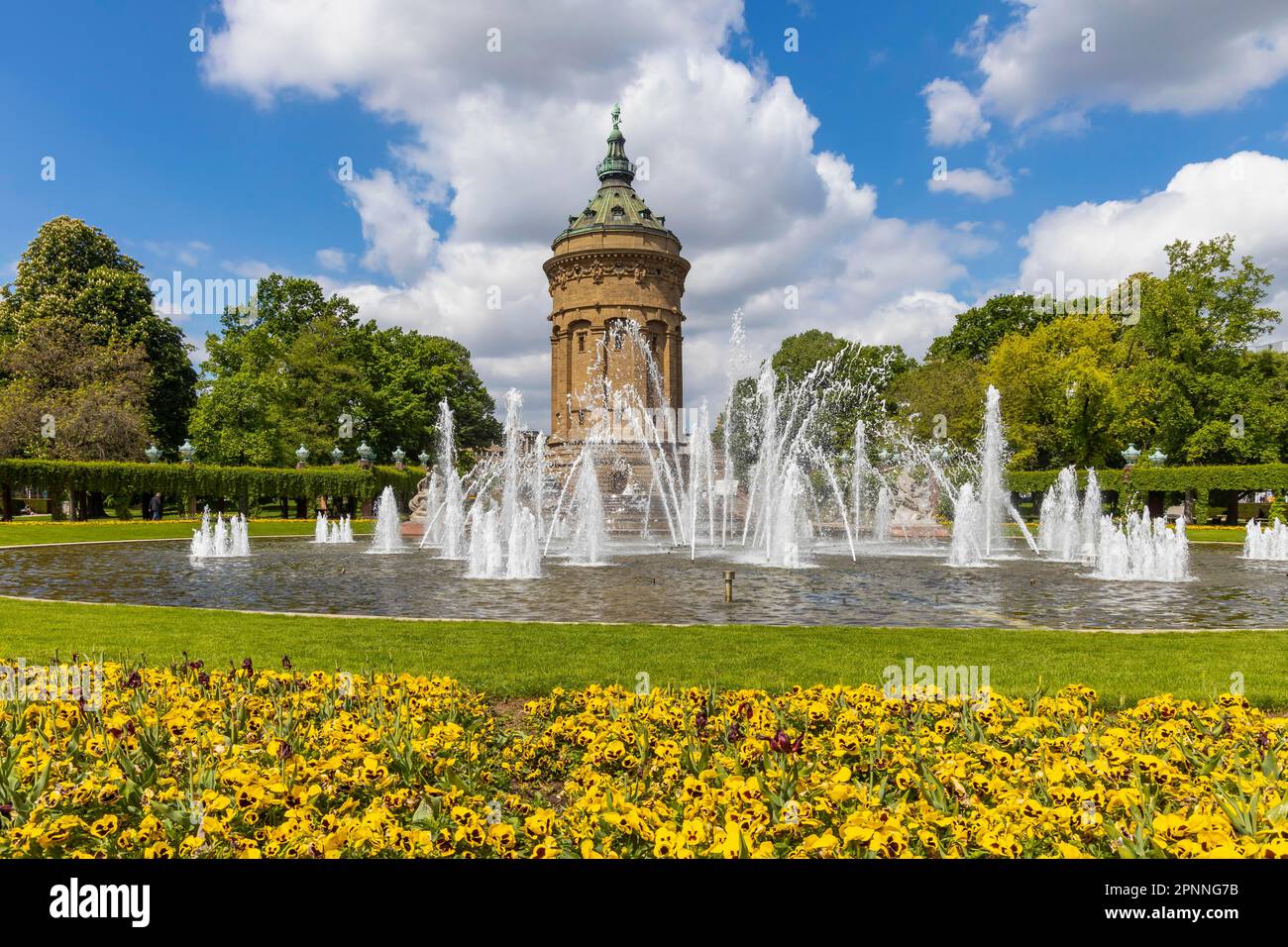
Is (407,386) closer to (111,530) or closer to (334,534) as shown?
(111,530)

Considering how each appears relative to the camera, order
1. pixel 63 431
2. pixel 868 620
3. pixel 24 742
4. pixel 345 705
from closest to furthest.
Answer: pixel 24 742, pixel 345 705, pixel 868 620, pixel 63 431

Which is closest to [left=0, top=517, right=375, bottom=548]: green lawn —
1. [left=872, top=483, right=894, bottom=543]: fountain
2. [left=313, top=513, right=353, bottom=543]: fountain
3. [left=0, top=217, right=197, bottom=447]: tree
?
[left=313, top=513, right=353, bottom=543]: fountain

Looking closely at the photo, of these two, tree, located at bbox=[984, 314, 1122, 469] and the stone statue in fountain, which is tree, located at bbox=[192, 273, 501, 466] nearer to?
the stone statue in fountain

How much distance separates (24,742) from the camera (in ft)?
16.5

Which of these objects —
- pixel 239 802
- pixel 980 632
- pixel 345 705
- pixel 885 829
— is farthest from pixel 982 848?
pixel 980 632

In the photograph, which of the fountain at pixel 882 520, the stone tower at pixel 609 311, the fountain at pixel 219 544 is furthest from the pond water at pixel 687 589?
the stone tower at pixel 609 311

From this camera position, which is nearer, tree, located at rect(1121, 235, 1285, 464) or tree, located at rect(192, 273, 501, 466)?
tree, located at rect(1121, 235, 1285, 464)

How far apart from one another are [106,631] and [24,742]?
17.1 ft

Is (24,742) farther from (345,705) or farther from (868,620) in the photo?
(868,620)

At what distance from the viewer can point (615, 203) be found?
54812 millimetres

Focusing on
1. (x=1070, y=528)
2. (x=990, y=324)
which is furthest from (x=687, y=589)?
(x=990, y=324)

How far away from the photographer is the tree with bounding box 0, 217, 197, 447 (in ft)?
150

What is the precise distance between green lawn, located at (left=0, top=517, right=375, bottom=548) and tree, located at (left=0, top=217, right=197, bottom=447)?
14.5m

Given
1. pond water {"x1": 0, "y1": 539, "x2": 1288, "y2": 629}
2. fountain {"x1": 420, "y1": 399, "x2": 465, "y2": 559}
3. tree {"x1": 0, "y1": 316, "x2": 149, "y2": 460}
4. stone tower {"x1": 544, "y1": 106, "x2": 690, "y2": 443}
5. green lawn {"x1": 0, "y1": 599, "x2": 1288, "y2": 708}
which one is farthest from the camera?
stone tower {"x1": 544, "y1": 106, "x2": 690, "y2": 443}
